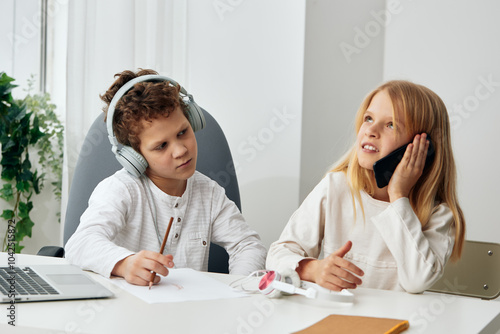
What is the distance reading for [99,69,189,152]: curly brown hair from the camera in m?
1.37

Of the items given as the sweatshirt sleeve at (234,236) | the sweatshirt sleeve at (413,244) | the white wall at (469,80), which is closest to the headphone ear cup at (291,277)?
the sweatshirt sleeve at (413,244)

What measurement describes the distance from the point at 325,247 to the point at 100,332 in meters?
0.71

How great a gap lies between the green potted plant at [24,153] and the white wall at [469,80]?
1.49 meters

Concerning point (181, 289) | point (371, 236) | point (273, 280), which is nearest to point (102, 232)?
point (181, 289)

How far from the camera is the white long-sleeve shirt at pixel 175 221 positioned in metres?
1.33

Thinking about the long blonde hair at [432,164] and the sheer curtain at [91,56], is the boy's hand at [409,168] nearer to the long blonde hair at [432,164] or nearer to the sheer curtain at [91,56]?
the long blonde hair at [432,164]

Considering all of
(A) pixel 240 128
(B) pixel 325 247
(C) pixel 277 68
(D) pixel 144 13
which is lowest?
(B) pixel 325 247

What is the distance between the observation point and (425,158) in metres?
1.28

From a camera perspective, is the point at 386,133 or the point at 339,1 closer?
the point at 386,133

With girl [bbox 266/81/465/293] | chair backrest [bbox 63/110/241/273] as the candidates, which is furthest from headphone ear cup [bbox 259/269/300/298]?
chair backrest [bbox 63/110/241/273]

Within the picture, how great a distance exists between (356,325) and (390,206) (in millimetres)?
453

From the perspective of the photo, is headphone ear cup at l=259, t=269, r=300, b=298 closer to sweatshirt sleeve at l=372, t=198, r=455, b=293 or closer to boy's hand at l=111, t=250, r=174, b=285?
boy's hand at l=111, t=250, r=174, b=285

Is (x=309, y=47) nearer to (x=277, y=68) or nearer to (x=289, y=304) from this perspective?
(x=277, y=68)

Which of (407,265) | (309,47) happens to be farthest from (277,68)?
(407,265)
